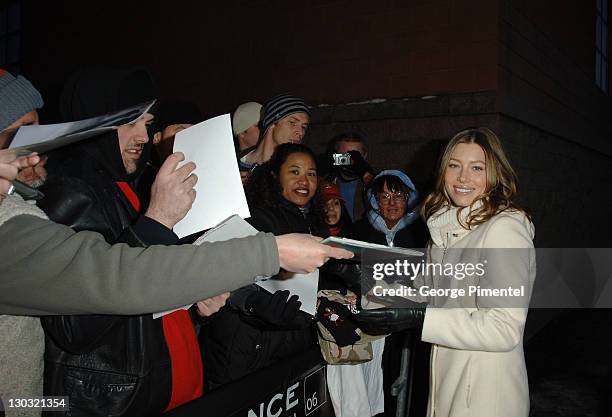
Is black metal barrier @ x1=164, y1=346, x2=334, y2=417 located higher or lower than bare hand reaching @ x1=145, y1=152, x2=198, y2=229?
lower

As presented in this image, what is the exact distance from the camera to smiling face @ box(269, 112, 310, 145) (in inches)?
132

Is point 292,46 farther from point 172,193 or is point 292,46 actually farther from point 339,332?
point 172,193

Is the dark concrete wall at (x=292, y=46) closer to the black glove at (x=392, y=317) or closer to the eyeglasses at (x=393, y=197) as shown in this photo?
the eyeglasses at (x=393, y=197)

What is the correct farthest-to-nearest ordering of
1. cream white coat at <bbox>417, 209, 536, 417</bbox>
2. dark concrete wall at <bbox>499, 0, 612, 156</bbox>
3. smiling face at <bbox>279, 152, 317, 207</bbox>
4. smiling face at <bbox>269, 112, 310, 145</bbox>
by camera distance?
dark concrete wall at <bbox>499, 0, 612, 156</bbox>
smiling face at <bbox>269, 112, 310, 145</bbox>
smiling face at <bbox>279, 152, 317, 207</bbox>
cream white coat at <bbox>417, 209, 536, 417</bbox>

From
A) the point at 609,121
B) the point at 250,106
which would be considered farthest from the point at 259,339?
the point at 609,121

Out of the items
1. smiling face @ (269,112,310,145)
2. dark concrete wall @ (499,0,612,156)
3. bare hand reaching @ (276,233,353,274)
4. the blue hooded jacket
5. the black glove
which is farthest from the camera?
dark concrete wall @ (499,0,612,156)

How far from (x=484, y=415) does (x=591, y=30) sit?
919 cm

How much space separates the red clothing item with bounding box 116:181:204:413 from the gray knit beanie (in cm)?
43

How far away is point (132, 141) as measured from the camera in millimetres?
1780

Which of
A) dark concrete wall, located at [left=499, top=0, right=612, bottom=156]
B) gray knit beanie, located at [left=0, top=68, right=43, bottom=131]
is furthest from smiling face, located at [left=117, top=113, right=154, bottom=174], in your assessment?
dark concrete wall, located at [left=499, top=0, right=612, bottom=156]

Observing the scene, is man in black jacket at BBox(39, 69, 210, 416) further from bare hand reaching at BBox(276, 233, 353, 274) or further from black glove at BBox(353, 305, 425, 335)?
black glove at BBox(353, 305, 425, 335)

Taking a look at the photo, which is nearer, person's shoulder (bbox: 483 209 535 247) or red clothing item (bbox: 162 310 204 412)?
red clothing item (bbox: 162 310 204 412)

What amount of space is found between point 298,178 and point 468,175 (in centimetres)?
106

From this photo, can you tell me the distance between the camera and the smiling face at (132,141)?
5.74 ft
